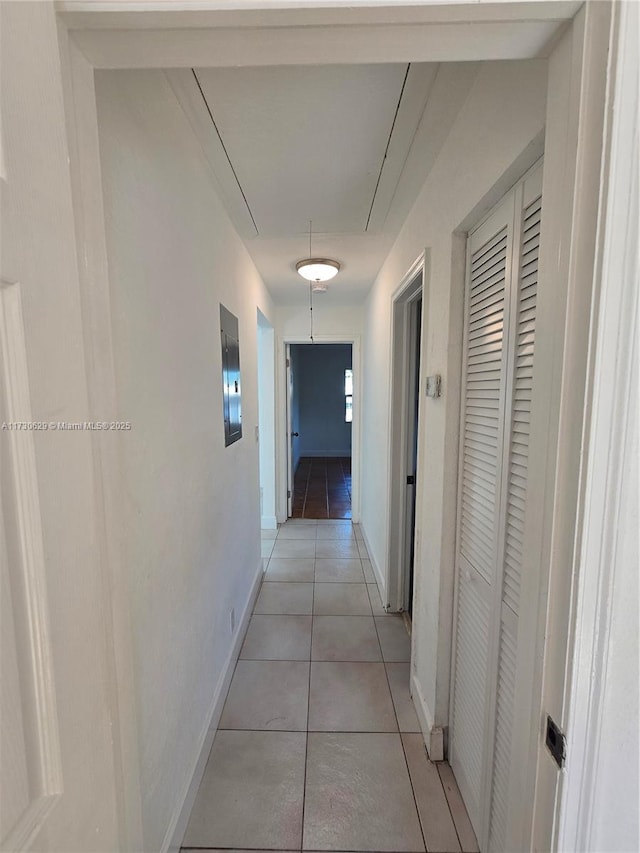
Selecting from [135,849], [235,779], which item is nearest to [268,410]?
[235,779]

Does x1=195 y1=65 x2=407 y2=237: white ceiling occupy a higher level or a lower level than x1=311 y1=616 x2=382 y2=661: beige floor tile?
higher

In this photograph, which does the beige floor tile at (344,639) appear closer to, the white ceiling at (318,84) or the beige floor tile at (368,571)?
the beige floor tile at (368,571)

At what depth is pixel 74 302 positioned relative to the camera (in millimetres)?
522

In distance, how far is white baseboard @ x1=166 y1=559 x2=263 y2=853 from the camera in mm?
1140

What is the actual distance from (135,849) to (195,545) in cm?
76

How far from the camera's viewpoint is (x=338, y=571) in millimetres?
2988

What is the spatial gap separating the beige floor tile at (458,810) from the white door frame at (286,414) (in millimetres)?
2683

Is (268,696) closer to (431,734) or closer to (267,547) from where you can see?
(431,734)

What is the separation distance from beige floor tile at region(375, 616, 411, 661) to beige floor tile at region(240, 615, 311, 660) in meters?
0.45

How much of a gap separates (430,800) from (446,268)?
1.96 m

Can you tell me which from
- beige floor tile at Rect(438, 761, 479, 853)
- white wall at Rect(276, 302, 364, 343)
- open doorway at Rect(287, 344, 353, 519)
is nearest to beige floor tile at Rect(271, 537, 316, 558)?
beige floor tile at Rect(438, 761, 479, 853)

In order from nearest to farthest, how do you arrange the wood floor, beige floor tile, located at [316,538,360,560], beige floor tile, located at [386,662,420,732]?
1. beige floor tile, located at [386,662,420,732]
2. beige floor tile, located at [316,538,360,560]
3. the wood floor

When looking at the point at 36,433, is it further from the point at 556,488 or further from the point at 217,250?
the point at 217,250

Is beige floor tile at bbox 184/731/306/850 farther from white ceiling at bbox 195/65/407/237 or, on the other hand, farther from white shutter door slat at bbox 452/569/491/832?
white ceiling at bbox 195/65/407/237
